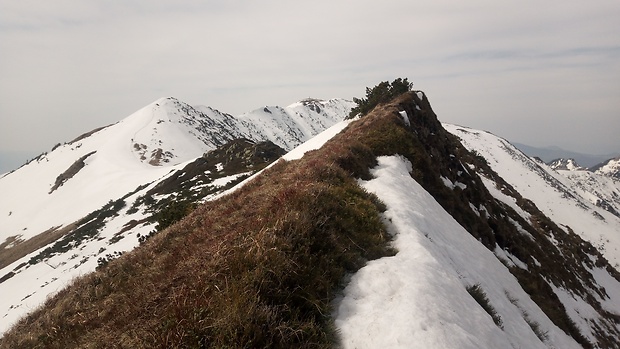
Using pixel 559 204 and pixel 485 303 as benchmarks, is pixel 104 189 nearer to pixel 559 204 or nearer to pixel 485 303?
pixel 485 303

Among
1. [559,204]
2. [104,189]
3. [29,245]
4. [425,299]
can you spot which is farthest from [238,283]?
[559,204]

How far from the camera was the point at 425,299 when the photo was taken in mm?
5855

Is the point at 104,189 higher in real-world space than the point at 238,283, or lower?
lower

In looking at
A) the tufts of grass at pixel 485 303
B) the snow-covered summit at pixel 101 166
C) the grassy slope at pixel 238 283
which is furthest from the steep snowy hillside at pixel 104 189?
the tufts of grass at pixel 485 303

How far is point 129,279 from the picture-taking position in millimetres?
7746

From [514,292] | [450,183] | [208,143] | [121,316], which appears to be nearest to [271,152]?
[450,183]

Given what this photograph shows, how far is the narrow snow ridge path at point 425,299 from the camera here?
203 inches

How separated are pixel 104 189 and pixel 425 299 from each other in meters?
77.9

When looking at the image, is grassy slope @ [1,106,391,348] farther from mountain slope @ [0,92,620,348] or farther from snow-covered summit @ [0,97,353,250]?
snow-covered summit @ [0,97,353,250]

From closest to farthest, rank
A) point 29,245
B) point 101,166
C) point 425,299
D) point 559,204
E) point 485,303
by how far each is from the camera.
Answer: point 425,299
point 485,303
point 29,245
point 559,204
point 101,166

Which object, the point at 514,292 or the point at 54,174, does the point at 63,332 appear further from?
the point at 54,174

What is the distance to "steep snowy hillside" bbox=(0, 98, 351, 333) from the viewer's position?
1230 inches

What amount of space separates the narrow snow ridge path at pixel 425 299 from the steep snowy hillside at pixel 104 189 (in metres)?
13.7

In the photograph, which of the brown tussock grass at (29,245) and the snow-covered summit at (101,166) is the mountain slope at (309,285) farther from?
the snow-covered summit at (101,166)
